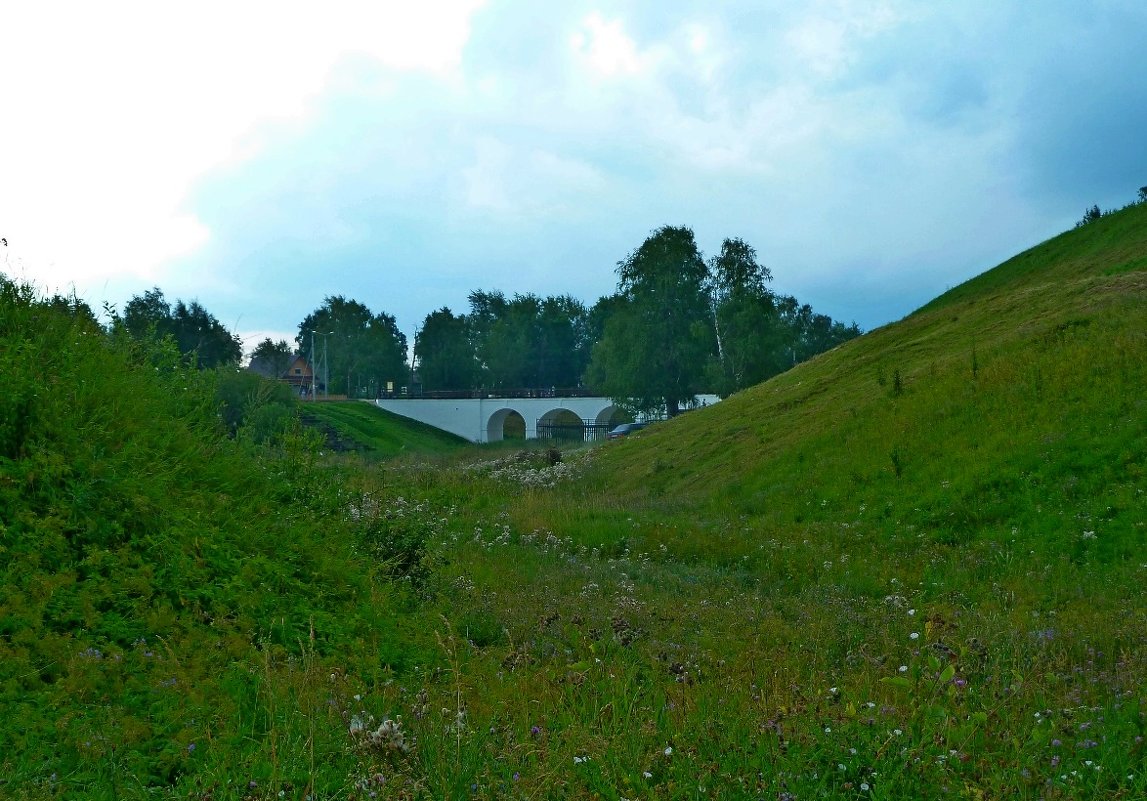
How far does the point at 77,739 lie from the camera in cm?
437

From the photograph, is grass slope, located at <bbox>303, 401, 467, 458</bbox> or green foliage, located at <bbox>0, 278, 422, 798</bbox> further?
grass slope, located at <bbox>303, 401, 467, 458</bbox>

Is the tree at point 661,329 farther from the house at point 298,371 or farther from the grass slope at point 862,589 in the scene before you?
the house at point 298,371

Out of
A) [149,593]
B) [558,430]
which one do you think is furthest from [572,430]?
[149,593]

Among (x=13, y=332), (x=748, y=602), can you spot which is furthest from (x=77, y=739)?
(x=748, y=602)

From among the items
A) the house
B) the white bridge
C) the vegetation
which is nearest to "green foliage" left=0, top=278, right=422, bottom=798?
the vegetation

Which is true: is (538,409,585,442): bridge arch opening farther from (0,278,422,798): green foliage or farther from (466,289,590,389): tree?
(0,278,422,798): green foliage

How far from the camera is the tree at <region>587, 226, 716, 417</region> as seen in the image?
55.2 metres

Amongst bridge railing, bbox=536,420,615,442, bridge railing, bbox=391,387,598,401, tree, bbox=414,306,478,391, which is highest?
tree, bbox=414,306,478,391

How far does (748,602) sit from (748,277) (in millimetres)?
49799

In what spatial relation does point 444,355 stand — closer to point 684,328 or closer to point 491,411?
point 491,411

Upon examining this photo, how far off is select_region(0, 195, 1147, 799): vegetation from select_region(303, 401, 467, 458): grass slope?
46605 millimetres

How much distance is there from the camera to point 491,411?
276 feet

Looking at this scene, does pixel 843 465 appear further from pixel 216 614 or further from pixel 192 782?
pixel 192 782

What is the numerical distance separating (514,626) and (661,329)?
48516 mm
